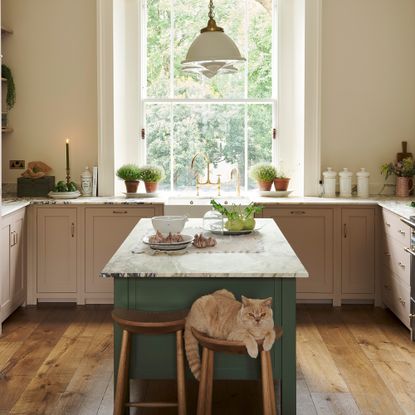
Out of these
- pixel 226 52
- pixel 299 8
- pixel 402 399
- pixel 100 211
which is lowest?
pixel 402 399

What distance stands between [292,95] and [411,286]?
2.36 metres

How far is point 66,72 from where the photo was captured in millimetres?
6090

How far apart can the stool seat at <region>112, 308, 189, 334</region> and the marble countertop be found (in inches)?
6.7

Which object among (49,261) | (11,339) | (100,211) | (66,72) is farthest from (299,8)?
(11,339)

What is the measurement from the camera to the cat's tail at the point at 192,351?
2.98 metres

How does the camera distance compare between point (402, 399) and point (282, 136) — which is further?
point (282, 136)

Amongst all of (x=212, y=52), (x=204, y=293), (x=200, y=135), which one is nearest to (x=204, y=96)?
(x=200, y=135)

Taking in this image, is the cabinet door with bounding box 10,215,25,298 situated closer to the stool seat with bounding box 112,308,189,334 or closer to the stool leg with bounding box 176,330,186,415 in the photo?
the stool seat with bounding box 112,308,189,334

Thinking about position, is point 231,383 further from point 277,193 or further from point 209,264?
point 277,193

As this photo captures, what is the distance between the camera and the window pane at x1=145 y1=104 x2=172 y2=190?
638 centimetres

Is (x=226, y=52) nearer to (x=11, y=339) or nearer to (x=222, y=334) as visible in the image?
(x=222, y=334)

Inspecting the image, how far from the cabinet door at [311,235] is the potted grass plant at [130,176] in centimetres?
123

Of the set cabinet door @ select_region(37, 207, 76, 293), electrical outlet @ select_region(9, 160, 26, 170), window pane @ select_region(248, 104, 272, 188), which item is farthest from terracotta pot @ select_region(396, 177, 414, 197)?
electrical outlet @ select_region(9, 160, 26, 170)

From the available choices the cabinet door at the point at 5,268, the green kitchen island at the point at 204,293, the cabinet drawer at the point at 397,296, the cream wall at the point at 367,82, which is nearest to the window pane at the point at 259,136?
the cream wall at the point at 367,82
